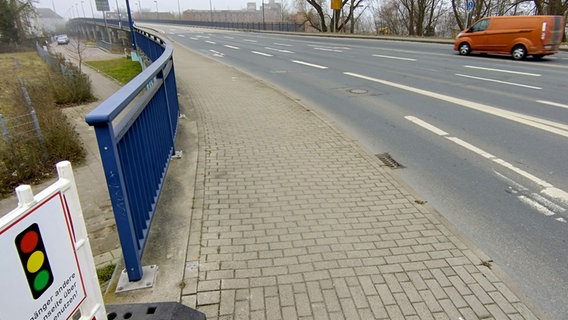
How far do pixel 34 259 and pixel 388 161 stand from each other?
493 centimetres

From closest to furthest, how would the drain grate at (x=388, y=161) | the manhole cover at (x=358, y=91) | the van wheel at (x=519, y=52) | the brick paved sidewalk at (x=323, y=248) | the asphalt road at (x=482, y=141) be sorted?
the brick paved sidewalk at (x=323, y=248) → the asphalt road at (x=482, y=141) → the drain grate at (x=388, y=161) → the manhole cover at (x=358, y=91) → the van wheel at (x=519, y=52)

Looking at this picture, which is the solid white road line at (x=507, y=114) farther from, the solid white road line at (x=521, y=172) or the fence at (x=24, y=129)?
the fence at (x=24, y=129)

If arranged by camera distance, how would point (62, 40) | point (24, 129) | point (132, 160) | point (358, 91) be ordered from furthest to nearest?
point (62, 40) < point (358, 91) < point (24, 129) < point (132, 160)

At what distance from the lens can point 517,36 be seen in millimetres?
16859

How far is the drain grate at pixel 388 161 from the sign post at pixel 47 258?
14.6 feet

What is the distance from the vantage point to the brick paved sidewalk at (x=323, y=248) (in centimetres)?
261

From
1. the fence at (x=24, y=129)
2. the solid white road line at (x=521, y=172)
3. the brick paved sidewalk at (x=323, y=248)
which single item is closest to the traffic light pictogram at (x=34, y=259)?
the brick paved sidewalk at (x=323, y=248)

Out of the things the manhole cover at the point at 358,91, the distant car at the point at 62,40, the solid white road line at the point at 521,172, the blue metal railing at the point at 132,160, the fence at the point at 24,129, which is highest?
the distant car at the point at 62,40

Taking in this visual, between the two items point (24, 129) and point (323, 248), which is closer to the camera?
point (323, 248)

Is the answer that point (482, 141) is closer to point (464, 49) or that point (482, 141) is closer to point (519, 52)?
point (519, 52)

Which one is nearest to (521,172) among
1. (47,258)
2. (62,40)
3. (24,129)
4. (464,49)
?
(47,258)

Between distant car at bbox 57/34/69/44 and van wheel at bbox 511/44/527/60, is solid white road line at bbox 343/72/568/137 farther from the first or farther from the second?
distant car at bbox 57/34/69/44

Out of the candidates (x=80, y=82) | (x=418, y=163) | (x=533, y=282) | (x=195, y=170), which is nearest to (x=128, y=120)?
(x=195, y=170)

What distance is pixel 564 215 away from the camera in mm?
3902
